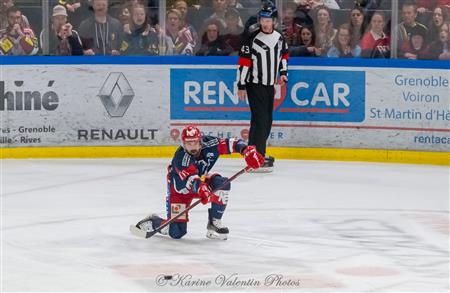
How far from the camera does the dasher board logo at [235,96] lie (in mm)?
12008

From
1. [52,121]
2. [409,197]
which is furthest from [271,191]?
[52,121]

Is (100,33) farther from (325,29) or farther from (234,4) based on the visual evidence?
(325,29)

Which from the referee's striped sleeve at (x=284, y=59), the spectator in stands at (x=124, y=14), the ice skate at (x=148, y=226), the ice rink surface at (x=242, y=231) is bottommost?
the ice rink surface at (x=242, y=231)

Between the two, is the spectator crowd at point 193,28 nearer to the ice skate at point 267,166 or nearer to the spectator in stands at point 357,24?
the spectator in stands at point 357,24

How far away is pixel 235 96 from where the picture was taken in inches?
476

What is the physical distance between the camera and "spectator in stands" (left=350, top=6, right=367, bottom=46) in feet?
39.4

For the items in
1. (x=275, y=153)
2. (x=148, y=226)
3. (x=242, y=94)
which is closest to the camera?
(x=148, y=226)

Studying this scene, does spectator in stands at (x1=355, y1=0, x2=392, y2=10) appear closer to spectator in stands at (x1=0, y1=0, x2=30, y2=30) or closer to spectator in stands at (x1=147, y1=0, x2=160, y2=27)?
spectator in stands at (x1=147, y1=0, x2=160, y2=27)

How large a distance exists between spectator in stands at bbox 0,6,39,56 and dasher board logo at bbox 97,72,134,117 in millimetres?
794

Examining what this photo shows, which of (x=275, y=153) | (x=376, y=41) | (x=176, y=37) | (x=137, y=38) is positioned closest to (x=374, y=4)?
(x=376, y=41)

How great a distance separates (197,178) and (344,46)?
471cm

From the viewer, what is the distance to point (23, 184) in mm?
10367

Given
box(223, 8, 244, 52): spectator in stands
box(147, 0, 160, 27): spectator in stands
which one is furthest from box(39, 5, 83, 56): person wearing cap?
box(223, 8, 244, 52): spectator in stands

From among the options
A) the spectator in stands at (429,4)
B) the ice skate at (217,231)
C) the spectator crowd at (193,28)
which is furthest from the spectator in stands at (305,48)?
the ice skate at (217,231)
